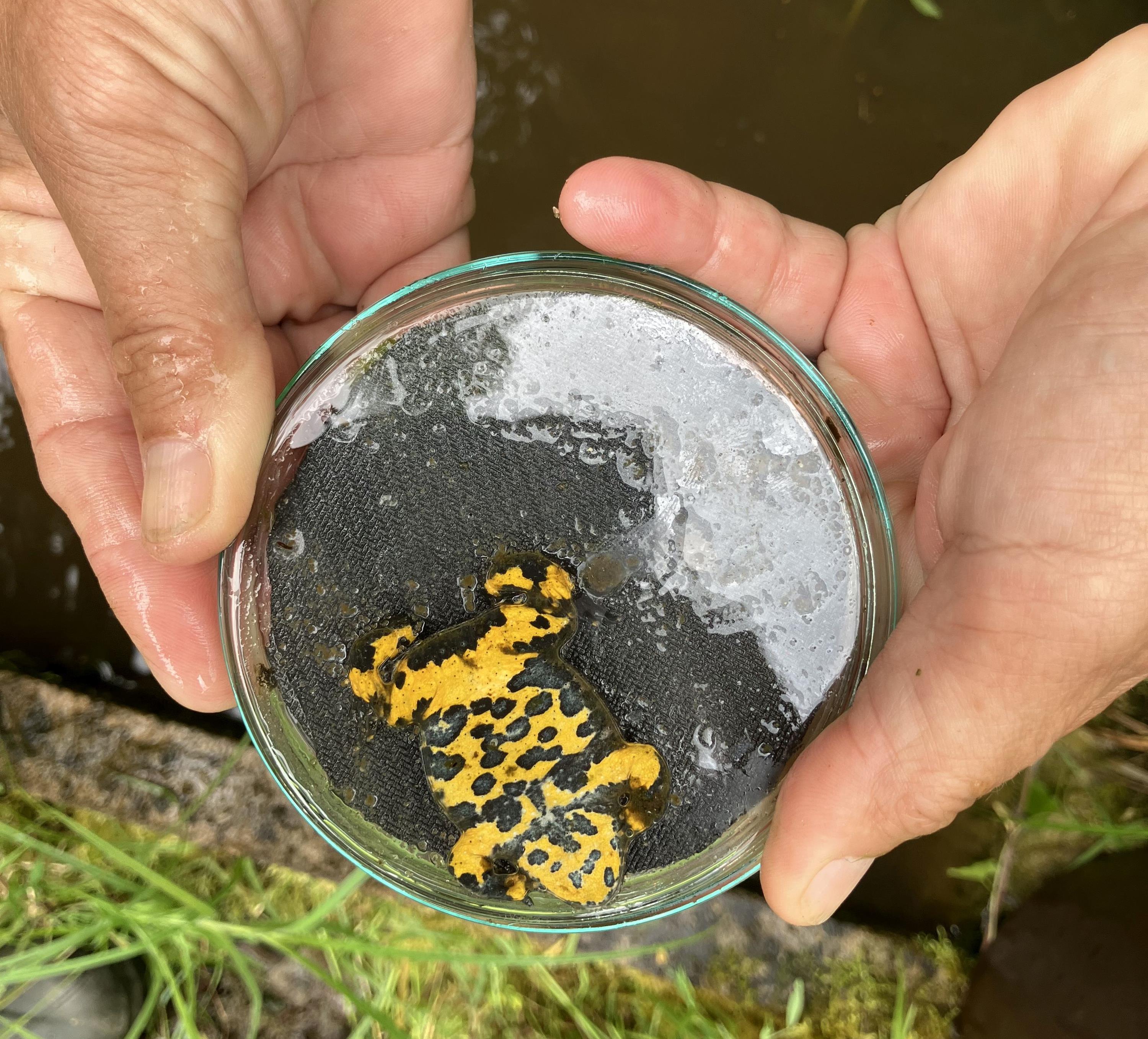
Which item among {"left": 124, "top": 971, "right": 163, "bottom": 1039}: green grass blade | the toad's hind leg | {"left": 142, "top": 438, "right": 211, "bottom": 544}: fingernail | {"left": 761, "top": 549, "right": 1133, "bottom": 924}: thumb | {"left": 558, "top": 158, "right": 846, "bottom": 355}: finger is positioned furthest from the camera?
{"left": 124, "top": 971, "right": 163, "bottom": 1039}: green grass blade

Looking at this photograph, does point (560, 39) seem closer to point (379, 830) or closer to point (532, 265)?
point (532, 265)

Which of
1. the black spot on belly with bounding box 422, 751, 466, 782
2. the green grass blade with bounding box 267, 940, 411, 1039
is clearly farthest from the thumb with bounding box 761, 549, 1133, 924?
the green grass blade with bounding box 267, 940, 411, 1039

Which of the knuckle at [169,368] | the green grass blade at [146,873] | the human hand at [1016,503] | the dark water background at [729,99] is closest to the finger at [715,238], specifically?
the human hand at [1016,503]

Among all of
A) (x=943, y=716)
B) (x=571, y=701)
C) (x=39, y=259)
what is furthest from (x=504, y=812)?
(x=39, y=259)

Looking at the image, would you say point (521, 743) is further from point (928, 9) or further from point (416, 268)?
point (928, 9)

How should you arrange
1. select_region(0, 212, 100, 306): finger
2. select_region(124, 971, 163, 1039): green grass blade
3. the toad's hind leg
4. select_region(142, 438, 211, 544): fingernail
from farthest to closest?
1. select_region(124, 971, 163, 1039): green grass blade
2. select_region(0, 212, 100, 306): finger
3. the toad's hind leg
4. select_region(142, 438, 211, 544): fingernail

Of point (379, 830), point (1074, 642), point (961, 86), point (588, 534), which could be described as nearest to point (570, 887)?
point (379, 830)

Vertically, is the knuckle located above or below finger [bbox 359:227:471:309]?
above

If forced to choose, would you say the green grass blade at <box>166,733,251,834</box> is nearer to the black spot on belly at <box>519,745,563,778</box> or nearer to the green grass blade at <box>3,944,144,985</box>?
the green grass blade at <box>3,944,144,985</box>
